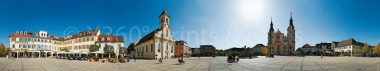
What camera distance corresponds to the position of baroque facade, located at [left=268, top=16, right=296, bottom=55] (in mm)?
118438

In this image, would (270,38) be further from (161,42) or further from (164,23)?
(161,42)

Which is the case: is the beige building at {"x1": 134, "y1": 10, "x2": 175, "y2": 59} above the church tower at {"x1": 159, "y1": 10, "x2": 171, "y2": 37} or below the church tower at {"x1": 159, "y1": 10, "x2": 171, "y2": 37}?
below

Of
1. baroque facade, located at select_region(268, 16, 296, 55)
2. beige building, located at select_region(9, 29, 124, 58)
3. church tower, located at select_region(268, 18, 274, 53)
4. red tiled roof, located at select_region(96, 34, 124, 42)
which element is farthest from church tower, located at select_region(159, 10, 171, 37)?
church tower, located at select_region(268, 18, 274, 53)

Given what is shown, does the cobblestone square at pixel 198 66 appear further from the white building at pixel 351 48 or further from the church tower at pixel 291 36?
the church tower at pixel 291 36

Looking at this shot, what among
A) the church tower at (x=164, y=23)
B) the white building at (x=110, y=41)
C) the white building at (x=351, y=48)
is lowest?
the white building at (x=351, y=48)

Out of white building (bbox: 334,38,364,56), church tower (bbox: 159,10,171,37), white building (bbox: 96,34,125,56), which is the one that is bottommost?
white building (bbox: 334,38,364,56)

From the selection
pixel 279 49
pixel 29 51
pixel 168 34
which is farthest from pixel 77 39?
pixel 279 49

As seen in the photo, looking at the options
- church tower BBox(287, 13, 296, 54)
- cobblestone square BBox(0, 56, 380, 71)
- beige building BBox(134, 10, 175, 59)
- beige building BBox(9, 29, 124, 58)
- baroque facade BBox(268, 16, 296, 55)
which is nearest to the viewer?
cobblestone square BBox(0, 56, 380, 71)

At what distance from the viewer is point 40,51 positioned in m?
69.4

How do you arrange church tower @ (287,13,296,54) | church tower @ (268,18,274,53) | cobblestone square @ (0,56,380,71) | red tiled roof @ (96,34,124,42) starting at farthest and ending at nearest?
church tower @ (268,18,274,53)
church tower @ (287,13,296,54)
red tiled roof @ (96,34,124,42)
cobblestone square @ (0,56,380,71)

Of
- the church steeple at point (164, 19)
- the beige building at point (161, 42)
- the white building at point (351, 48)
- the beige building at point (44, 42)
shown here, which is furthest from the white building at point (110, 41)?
the white building at point (351, 48)

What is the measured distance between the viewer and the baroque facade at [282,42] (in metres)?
118

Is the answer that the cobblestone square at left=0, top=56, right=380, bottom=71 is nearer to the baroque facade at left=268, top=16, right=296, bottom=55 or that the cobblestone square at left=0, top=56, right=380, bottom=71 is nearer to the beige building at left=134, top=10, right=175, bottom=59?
the beige building at left=134, top=10, right=175, bottom=59

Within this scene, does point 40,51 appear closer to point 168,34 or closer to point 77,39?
point 77,39
